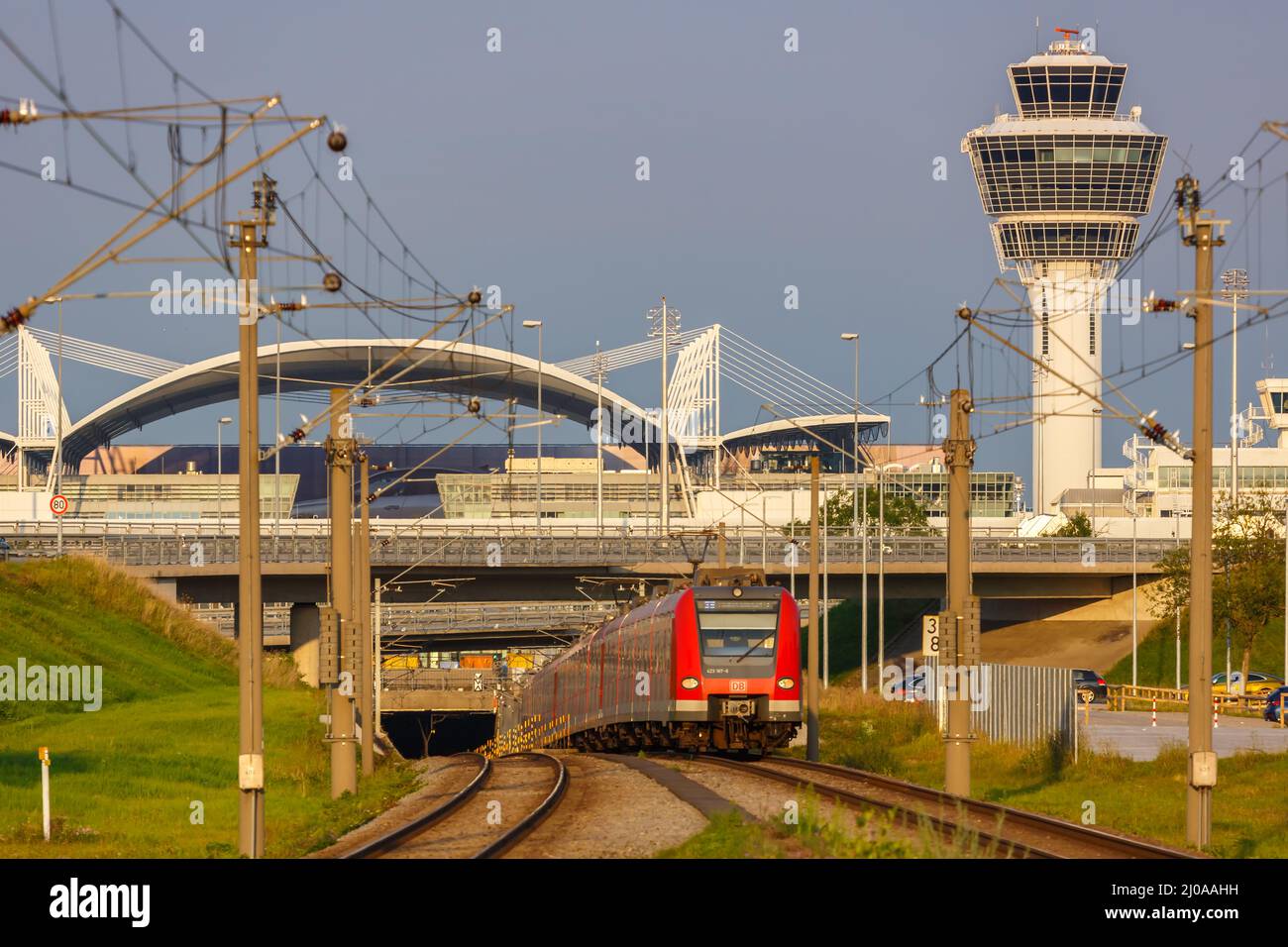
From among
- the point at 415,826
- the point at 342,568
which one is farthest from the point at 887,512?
the point at 415,826

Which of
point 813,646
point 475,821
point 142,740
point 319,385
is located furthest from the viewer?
point 319,385

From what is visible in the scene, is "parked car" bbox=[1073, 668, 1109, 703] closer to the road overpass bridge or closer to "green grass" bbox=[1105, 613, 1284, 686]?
"green grass" bbox=[1105, 613, 1284, 686]

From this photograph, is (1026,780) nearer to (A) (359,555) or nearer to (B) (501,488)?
(A) (359,555)

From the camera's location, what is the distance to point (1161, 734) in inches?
1845

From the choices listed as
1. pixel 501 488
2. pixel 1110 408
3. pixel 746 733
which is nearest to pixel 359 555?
pixel 746 733

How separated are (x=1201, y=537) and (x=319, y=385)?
5675 inches

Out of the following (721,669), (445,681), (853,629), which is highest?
(721,669)

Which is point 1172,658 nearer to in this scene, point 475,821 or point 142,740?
point 142,740

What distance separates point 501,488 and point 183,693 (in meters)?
127

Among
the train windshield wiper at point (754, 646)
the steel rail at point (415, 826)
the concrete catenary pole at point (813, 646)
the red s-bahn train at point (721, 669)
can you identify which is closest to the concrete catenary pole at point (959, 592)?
the steel rail at point (415, 826)

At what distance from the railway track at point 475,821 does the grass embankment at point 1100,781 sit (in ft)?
24.2

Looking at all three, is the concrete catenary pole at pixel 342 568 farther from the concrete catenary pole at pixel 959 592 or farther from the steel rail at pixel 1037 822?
the concrete catenary pole at pixel 959 592

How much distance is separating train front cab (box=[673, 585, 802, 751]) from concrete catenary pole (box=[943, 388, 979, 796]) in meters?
8.24

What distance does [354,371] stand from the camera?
585ft
